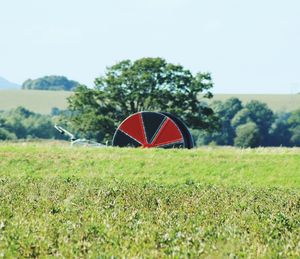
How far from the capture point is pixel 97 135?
6762cm

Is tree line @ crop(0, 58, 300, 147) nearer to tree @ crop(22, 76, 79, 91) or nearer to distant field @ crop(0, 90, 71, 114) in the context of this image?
distant field @ crop(0, 90, 71, 114)

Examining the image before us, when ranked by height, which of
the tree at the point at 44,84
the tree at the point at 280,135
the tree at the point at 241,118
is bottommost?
the tree at the point at 280,135

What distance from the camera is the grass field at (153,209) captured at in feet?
38.0

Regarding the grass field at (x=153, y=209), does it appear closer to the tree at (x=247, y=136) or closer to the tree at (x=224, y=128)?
the tree at (x=224, y=128)

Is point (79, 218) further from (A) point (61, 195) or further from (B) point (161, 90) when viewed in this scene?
(B) point (161, 90)

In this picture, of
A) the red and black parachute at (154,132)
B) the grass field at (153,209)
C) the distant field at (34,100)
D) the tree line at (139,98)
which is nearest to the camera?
the grass field at (153,209)

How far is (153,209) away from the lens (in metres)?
16.5

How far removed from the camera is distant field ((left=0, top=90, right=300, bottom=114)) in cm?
13512

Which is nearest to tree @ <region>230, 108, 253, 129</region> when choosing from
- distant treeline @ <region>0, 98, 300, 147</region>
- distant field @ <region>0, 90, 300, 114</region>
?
distant treeline @ <region>0, 98, 300, 147</region>

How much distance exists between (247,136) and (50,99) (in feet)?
216

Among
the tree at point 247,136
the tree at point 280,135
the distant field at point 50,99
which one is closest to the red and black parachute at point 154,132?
the tree at point 247,136

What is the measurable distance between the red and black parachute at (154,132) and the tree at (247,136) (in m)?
46.4

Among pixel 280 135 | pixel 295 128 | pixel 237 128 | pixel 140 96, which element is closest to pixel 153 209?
pixel 140 96

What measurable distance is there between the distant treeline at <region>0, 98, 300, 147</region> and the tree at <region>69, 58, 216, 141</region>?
49.8ft
